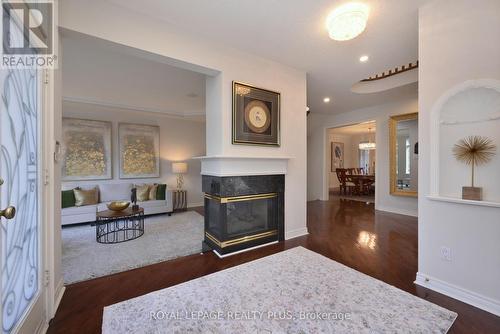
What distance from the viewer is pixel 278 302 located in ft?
5.94

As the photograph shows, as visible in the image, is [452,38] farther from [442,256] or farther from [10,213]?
[10,213]

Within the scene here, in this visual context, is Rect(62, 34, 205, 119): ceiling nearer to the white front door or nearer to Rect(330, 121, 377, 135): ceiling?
the white front door

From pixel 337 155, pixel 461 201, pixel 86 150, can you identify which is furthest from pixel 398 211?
pixel 86 150

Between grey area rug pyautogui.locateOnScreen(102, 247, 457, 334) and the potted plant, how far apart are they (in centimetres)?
103

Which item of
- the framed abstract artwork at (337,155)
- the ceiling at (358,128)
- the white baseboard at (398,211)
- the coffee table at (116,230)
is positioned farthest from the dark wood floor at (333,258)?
the framed abstract artwork at (337,155)

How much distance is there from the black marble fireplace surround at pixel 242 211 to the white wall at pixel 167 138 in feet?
10.4

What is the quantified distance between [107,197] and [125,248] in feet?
7.57

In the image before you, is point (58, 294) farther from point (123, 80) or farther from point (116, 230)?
point (123, 80)

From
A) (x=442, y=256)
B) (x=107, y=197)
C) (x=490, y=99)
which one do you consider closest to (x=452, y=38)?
(x=490, y=99)

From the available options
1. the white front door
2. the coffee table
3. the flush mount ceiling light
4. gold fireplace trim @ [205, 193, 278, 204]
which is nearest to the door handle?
the white front door

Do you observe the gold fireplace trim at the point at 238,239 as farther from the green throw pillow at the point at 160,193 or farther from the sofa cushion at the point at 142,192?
the sofa cushion at the point at 142,192

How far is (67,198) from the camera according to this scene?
164 inches

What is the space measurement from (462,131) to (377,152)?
395cm

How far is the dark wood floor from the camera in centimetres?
163
